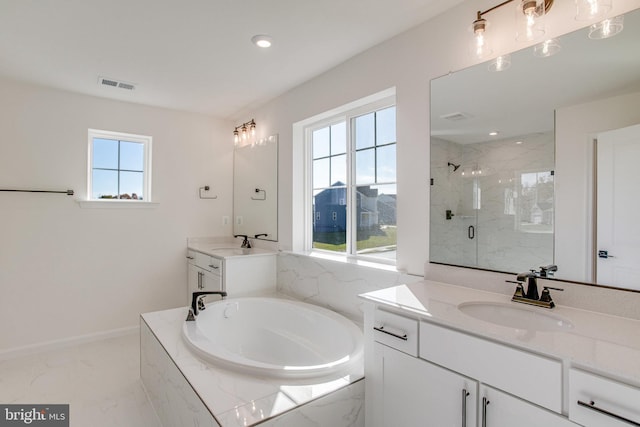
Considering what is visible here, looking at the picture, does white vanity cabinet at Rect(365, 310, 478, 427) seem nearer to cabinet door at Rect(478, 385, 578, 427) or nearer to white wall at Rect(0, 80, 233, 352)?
cabinet door at Rect(478, 385, 578, 427)

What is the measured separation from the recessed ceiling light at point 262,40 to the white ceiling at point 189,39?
A: 38mm

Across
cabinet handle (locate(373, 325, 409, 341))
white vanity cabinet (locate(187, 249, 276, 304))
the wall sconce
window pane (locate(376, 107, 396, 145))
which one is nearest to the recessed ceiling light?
window pane (locate(376, 107, 396, 145))

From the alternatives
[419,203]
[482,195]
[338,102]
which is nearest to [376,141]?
[338,102]

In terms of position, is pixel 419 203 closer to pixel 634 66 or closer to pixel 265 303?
pixel 634 66

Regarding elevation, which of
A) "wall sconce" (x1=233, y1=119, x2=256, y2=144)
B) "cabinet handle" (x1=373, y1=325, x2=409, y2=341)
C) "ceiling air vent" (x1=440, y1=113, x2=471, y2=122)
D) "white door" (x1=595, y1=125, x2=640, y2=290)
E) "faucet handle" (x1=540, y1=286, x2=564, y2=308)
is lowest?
→ "cabinet handle" (x1=373, y1=325, x2=409, y2=341)

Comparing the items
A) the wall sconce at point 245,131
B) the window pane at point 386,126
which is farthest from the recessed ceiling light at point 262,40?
the wall sconce at point 245,131

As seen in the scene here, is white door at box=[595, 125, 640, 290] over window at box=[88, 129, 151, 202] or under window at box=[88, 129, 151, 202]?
under

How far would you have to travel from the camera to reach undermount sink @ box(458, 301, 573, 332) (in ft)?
4.40

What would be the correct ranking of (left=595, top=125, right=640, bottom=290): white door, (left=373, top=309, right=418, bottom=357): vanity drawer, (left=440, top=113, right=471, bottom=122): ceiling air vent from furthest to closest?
(left=440, top=113, right=471, bottom=122): ceiling air vent → (left=373, top=309, right=418, bottom=357): vanity drawer → (left=595, top=125, right=640, bottom=290): white door

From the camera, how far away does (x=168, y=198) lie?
12.1ft

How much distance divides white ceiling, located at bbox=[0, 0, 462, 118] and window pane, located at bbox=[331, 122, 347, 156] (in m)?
0.48

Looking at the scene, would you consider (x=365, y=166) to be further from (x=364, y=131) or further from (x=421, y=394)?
(x=421, y=394)

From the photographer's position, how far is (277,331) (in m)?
2.69

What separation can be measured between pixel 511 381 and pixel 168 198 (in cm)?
356
